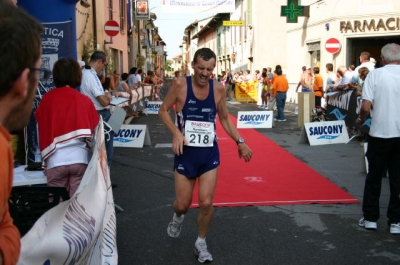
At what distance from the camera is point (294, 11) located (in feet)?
85.6

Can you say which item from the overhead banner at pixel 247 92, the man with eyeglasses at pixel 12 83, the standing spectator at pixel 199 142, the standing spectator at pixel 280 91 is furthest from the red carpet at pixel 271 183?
the overhead banner at pixel 247 92

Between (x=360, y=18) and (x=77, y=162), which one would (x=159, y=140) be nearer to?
(x=77, y=162)

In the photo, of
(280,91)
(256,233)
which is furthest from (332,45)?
(256,233)

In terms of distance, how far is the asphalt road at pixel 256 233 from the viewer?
194 inches

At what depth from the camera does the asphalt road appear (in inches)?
194

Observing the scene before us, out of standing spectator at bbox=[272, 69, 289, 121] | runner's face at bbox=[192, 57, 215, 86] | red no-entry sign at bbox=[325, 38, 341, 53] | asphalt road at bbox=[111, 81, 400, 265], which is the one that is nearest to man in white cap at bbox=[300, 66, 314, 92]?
standing spectator at bbox=[272, 69, 289, 121]

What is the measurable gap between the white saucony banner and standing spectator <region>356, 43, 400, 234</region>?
346cm

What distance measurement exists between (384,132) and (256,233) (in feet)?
5.64

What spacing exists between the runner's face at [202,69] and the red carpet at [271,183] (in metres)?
2.48

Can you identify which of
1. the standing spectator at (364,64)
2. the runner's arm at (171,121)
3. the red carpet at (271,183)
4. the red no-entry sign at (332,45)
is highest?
the red no-entry sign at (332,45)

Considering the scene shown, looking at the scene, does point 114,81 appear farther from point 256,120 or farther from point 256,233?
point 256,233

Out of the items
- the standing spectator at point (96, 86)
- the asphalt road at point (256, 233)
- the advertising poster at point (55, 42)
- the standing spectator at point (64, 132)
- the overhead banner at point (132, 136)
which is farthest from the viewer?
the overhead banner at point (132, 136)

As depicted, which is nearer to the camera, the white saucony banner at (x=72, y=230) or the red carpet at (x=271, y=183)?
the white saucony banner at (x=72, y=230)

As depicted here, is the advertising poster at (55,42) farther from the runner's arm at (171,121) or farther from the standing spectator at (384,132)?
the standing spectator at (384,132)
